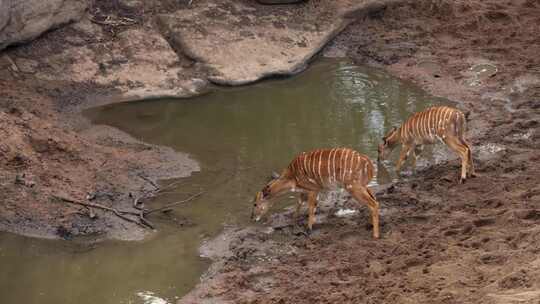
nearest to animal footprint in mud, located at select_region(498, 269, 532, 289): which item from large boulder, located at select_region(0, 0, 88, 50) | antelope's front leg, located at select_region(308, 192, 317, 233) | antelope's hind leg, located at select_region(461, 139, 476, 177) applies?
antelope's front leg, located at select_region(308, 192, 317, 233)

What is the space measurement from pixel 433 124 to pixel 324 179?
1628 mm

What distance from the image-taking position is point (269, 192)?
7961 millimetres

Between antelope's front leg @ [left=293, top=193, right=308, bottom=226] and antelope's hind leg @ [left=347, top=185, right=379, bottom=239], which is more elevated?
antelope's hind leg @ [left=347, top=185, right=379, bottom=239]

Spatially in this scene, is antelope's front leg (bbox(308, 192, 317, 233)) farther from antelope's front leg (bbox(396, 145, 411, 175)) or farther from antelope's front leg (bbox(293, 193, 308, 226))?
antelope's front leg (bbox(396, 145, 411, 175))

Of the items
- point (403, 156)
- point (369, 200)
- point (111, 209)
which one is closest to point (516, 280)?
point (369, 200)

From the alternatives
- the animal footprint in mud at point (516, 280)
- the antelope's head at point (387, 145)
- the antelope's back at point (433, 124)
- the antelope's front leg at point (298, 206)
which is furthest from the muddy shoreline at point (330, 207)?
the antelope's head at point (387, 145)

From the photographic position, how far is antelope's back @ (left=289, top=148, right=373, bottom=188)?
7.50 meters

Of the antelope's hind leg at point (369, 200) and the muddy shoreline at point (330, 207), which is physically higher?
the antelope's hind leg at point (369, 200)

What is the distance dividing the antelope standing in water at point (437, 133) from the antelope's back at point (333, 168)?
127cm

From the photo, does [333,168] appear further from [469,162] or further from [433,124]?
[469,162]

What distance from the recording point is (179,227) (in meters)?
8.05

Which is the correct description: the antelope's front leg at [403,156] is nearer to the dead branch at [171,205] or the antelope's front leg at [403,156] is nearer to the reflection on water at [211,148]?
the reflection on water at [211,148]

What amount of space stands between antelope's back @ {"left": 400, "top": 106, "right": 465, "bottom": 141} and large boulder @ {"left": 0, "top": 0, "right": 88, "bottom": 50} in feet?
18.1

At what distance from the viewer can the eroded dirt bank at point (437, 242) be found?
6031 mm
